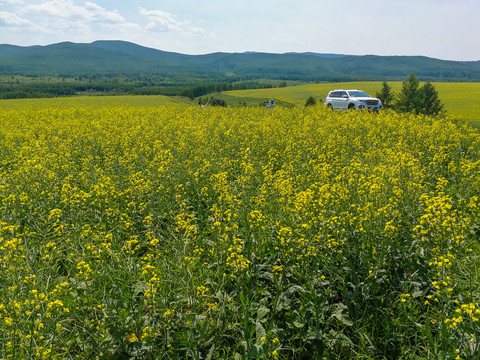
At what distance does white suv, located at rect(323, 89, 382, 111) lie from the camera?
26.4 meters

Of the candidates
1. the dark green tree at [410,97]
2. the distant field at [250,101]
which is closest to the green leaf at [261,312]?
the distant field at [250,101]

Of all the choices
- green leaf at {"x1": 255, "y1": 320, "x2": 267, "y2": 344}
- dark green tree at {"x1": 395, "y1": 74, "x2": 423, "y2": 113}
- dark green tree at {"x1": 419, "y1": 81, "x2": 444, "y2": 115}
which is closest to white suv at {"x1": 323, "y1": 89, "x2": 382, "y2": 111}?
dark green tree at {"x1": 395, "y1": 74, "x2": 423, "y2": 113}

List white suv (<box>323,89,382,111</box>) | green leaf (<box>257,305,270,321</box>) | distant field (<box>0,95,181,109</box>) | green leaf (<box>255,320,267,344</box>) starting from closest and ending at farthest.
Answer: green leaf (<box>255,320,267,344</box>), green leaf (<box>257,305,270,321</box>), white suv (<box>323,89,382,111</box>), distant field (<box>0,95,181,109</box>)

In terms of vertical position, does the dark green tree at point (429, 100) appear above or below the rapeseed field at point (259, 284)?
→ above

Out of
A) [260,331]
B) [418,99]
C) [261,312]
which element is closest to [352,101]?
[418,99]

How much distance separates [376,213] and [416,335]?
64.5 inches

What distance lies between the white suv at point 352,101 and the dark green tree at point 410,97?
1.78m

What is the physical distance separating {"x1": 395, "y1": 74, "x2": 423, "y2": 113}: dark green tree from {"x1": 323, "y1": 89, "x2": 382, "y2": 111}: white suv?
1.78m

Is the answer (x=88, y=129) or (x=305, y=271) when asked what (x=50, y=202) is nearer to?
(x=305, y=271)

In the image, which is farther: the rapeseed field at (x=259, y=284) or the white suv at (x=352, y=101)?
the white suv at (x=352, y=101)

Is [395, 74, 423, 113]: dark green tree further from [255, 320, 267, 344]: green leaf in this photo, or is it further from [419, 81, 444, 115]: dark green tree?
[255, 320, 267, 344]: green leaf

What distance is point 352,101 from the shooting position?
2733 centimetres

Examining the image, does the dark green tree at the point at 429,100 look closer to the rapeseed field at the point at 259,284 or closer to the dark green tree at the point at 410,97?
the dark green tree at the point at 410,97

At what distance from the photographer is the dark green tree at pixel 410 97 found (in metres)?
25.8
